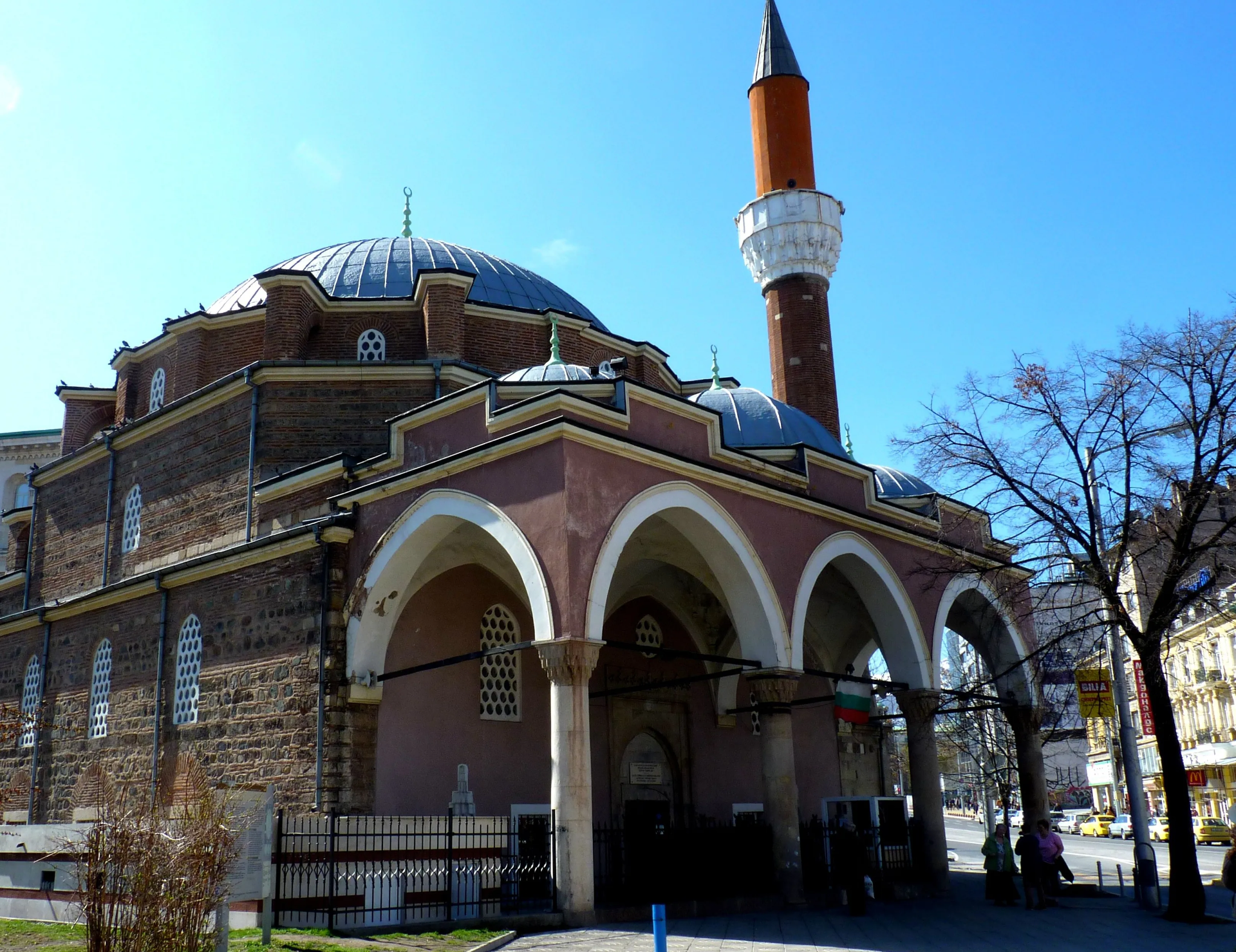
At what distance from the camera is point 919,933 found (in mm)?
9570

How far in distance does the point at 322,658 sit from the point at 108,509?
281 inches

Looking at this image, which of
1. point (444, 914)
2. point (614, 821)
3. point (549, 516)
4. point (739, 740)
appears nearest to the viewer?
point (444, 914)

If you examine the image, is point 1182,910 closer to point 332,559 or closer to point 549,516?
point 549,516

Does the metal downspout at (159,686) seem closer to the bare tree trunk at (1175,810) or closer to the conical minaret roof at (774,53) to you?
the bare tree trunk at (1175,810)

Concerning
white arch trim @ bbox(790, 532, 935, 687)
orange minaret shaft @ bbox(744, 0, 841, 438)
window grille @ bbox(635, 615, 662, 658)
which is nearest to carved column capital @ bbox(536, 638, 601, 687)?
white arch trim @ bbox(790, 532, 935, 687)

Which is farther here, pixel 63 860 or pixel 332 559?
pixel 332 559

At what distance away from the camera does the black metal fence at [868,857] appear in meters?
13.1

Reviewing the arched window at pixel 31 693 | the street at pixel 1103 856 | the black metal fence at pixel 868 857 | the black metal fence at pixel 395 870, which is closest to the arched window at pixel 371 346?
the arched window at pixel 31 693

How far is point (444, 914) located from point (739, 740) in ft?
24.8

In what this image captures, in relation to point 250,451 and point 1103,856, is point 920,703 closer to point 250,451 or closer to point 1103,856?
point 250,451

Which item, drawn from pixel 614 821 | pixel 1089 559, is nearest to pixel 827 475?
pixel 1089 559

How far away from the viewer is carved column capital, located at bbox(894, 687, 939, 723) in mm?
14156

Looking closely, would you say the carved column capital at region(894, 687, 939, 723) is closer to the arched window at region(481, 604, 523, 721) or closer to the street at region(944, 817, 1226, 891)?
the street at region(944, 817, 1226, 891)

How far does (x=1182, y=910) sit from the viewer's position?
10414mm
